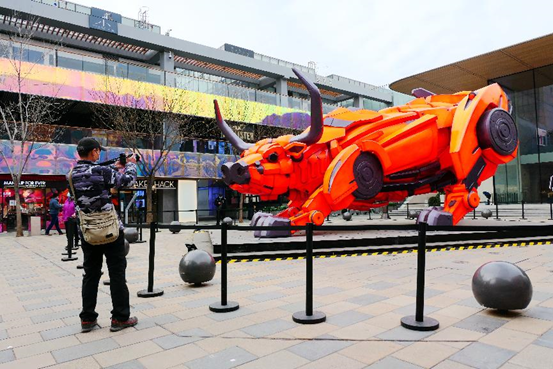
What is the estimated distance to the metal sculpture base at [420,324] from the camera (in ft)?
13.2

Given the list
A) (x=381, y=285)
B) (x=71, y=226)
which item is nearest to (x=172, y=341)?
(x=381, y=285)

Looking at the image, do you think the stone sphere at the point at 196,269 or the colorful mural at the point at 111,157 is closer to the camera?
the stone sphere at the point at 196,269

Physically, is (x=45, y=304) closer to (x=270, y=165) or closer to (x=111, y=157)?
(x=270, y=165)

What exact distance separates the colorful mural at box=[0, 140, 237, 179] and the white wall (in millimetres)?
1103

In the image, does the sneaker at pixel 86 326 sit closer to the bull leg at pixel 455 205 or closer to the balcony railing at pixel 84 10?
the bull leg at pixel 455 205

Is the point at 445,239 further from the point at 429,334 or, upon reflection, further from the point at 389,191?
the point at 429,334

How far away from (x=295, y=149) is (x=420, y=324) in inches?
299

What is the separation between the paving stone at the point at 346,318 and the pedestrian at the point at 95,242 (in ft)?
7.26

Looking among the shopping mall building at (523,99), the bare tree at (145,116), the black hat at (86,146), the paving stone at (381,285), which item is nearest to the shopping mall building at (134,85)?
the bare tree at (145,116)

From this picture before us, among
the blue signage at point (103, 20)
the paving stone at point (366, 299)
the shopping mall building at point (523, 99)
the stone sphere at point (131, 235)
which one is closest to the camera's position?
the paving stone at point (366, 299)

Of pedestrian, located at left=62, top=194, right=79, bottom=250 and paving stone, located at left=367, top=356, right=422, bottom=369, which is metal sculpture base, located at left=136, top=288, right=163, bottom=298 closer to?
pedestrian, located at left=62, top=194, right=79, bottom=250

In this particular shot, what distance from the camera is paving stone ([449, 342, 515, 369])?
321 centimetres

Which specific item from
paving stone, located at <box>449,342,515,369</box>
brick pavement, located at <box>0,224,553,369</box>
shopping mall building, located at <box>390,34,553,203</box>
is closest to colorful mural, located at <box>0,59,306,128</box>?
shopping mall building, located at <box>390,34,553,203</box>

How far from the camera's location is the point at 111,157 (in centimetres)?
2195
